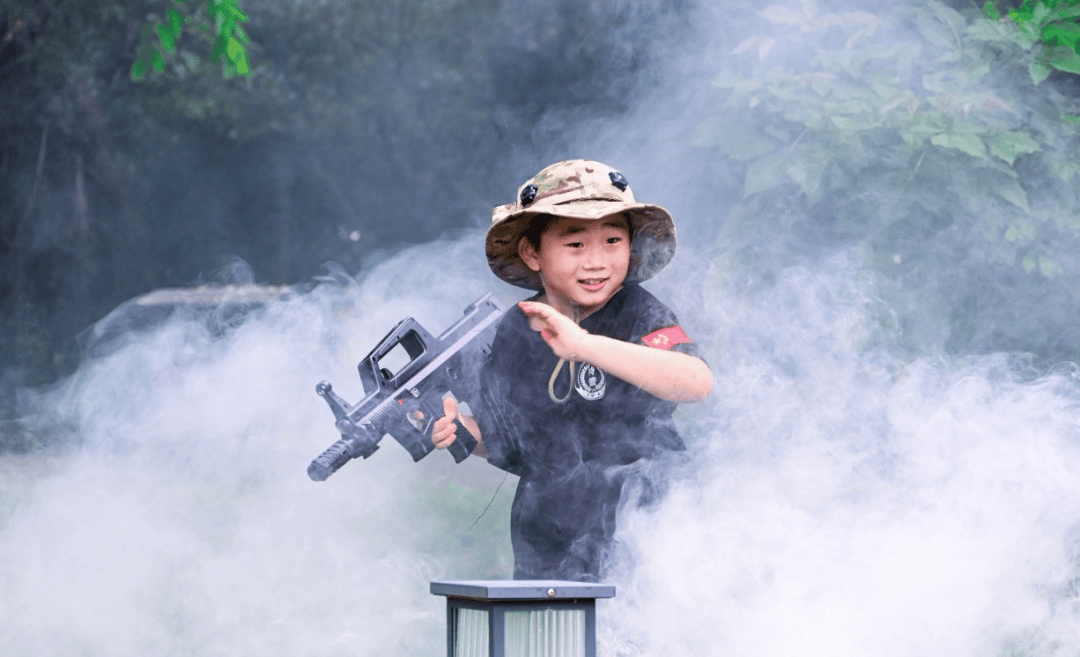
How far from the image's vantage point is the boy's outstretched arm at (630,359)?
2.76m

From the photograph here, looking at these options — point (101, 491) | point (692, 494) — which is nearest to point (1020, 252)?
point (692, 494)

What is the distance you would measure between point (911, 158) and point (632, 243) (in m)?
2.00

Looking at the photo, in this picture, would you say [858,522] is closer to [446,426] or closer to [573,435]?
[573,435]

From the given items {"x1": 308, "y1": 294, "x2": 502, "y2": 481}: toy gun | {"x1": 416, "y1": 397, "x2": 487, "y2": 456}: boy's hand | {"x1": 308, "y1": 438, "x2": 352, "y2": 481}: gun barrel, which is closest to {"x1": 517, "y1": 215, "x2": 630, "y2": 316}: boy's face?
{"x1": 308, "y1": 294, "x2": 502, "y2": 481}: toy gun

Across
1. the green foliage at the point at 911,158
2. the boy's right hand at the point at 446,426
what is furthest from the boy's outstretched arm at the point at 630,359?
the green foliage at the point at 911,158

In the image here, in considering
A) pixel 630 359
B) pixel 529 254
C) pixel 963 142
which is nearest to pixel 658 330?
pixel 630 359

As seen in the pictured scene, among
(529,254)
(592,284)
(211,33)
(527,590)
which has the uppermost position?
(211,33)

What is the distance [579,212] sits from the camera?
285cm

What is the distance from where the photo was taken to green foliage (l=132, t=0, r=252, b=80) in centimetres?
506

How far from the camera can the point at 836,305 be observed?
400 centimetres

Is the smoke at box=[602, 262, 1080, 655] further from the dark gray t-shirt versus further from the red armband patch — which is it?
the red armband patch

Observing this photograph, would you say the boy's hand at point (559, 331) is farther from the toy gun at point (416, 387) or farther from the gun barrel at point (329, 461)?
the gun barrel at point (329, 461)

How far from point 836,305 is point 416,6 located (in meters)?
3.02

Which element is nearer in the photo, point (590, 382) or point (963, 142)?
point (590, 382)
